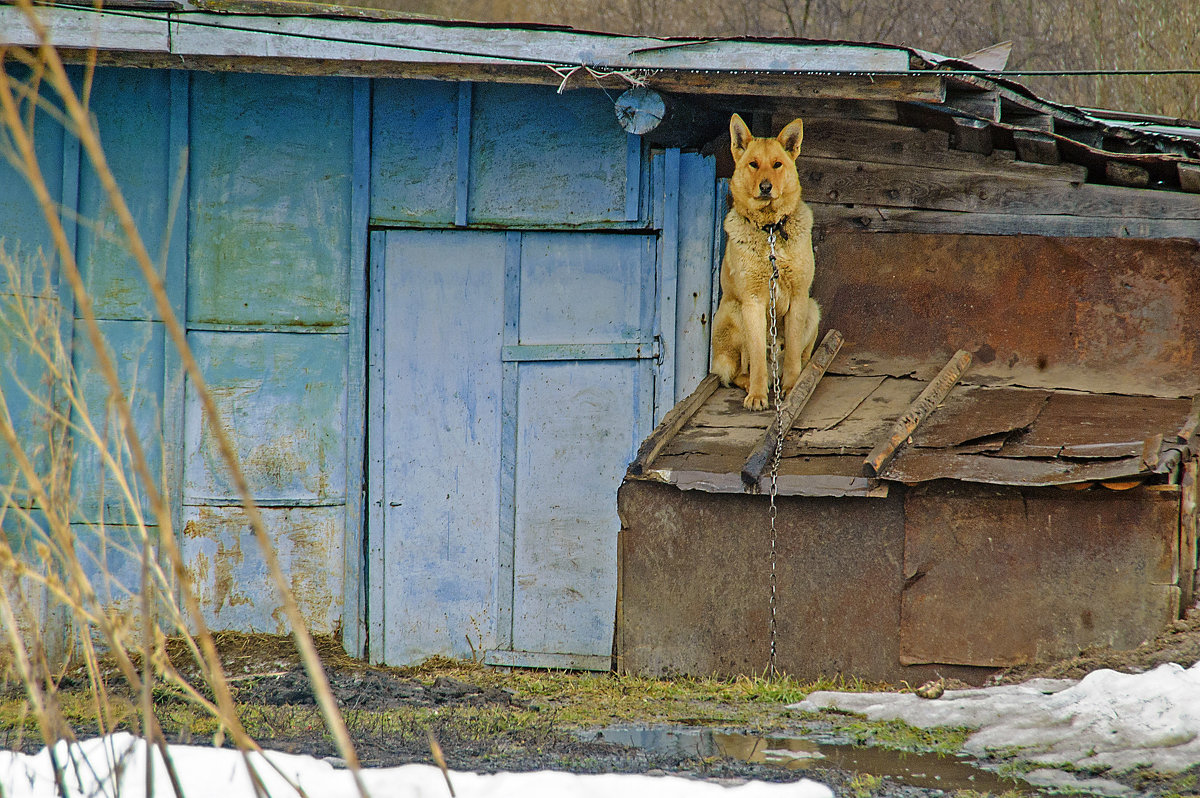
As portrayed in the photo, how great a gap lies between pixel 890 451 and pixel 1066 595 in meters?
1.02

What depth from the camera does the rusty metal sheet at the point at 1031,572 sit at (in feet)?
15.6

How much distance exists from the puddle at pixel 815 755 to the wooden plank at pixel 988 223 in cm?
336

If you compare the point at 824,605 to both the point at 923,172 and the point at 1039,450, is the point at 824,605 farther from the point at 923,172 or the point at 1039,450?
the point at 923,172

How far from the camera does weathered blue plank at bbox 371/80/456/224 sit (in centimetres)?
661

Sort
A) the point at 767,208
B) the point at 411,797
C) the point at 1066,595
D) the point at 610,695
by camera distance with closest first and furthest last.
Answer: the point at 411,797
the point at 1066,595
the point at 610,695
the point at 767,208

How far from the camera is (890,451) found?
16.5 feet

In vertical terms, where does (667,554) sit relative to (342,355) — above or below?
below

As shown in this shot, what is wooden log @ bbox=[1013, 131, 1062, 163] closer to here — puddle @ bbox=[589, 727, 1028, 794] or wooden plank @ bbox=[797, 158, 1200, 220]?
wooden plank @ bbox=[797, 158, 1200, 220]

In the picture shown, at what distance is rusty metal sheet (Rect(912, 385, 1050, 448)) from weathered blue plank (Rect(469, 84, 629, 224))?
7.51 ft

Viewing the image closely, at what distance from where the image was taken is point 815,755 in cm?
402

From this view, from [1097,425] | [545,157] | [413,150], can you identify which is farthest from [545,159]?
[1097,425]

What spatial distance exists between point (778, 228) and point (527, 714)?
3.01 meters

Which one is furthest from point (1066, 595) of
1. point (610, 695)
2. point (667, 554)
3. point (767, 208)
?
point (767, 208)

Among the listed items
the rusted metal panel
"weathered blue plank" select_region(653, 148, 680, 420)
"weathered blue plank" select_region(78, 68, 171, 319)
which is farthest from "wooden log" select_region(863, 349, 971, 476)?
"weathered blue plank" select_region(78, 68, 171, 319)
